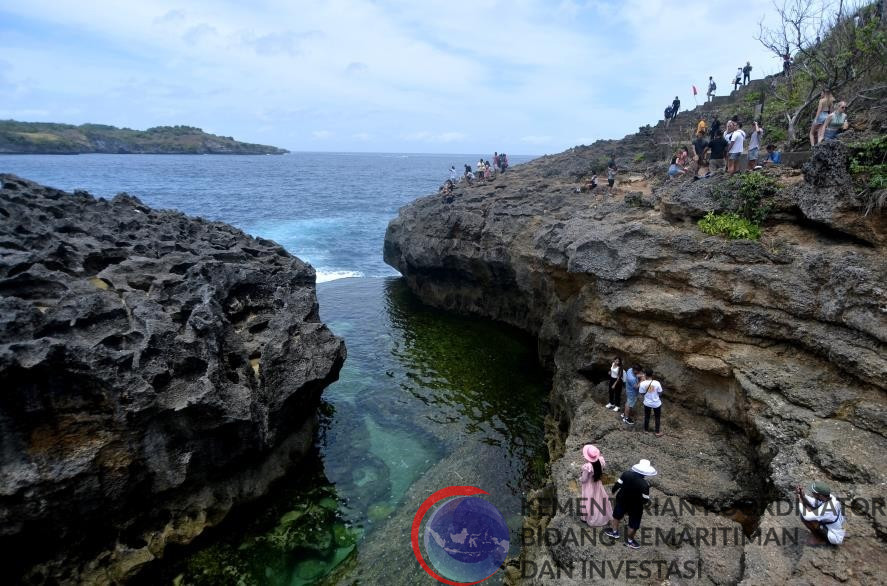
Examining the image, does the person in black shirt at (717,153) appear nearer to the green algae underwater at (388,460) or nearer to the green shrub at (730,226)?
the green shrub at (730,226)

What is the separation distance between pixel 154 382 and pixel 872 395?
52.8 ft

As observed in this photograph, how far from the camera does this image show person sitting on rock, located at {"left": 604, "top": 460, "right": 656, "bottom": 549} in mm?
9164

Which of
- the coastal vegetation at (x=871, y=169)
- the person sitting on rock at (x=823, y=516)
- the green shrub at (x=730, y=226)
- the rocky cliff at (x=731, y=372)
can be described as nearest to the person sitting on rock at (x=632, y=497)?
the rocky cliff at (x=731, y=372)

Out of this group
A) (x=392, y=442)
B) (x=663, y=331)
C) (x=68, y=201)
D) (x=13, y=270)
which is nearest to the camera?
(x=13, y=270)

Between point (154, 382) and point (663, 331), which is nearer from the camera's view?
point (154, 382)

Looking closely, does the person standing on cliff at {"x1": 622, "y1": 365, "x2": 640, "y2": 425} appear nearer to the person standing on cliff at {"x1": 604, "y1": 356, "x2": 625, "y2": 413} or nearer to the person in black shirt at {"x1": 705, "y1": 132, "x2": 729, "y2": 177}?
the person standing on cliff at {"x1": 604, "y1": 356, "x2": 625, "y2": 413}

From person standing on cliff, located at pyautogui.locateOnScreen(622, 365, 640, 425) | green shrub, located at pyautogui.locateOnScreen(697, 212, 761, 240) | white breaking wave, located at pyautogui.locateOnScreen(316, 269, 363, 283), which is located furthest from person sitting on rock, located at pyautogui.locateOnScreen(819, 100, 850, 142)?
white breaking wave, located at pyautogui.locateOnScreen(316, 269, 363, 283)

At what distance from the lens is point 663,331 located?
579 inches

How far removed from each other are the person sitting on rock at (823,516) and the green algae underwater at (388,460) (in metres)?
7.15

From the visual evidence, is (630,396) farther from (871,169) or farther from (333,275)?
(333,275)

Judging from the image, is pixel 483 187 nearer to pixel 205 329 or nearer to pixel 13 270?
pixel 205 329

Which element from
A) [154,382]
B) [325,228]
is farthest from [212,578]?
[325,228]

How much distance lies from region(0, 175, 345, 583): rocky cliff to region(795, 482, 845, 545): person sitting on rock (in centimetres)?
1224

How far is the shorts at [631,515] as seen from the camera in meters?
9.35
